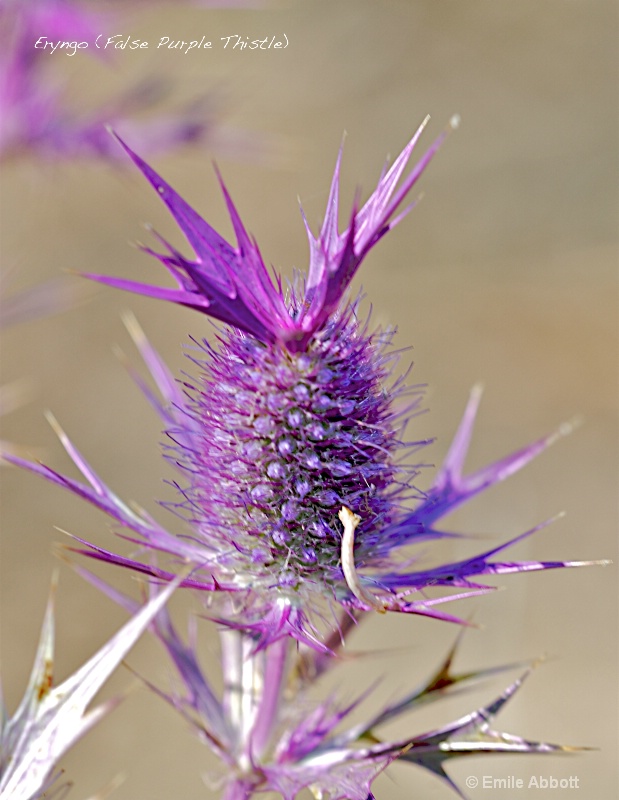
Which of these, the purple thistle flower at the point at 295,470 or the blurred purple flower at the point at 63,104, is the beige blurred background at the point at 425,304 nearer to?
the blurred purple flower at the point at 63,104

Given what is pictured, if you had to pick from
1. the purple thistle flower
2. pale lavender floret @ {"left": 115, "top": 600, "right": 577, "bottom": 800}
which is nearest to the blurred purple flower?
the purple thistle flower

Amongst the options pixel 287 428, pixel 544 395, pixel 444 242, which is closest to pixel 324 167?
pixel 444 242

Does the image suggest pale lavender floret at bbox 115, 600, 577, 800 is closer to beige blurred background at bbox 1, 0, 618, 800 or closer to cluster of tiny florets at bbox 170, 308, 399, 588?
cluster of tiny florets at bbox 170, 308, 399, 588

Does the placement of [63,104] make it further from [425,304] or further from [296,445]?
[425,304]

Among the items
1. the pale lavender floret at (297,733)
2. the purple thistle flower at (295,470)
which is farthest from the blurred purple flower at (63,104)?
the pale lavender floret at (297,733)

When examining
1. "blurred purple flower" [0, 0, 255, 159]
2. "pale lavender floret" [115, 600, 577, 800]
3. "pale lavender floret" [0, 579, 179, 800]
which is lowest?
"pale lavender floret" [115, 600, 577, 800]
